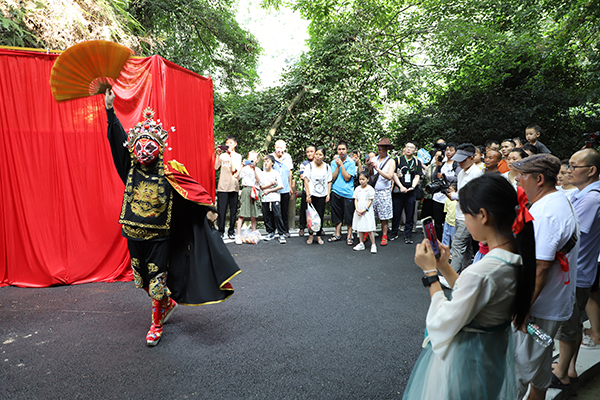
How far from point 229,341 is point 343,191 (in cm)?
418

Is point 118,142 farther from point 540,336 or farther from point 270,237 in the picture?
point 270,237

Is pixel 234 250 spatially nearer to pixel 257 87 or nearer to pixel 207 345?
pixel 207 345

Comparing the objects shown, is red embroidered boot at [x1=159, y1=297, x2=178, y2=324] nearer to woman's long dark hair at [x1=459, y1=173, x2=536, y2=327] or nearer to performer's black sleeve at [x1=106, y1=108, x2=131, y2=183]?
performer's black sleeve at [x1=106, y1=108, x2=131, y2=183]

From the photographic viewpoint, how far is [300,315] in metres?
3.65

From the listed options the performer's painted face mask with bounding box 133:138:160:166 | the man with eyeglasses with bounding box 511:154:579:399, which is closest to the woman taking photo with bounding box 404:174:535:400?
the man with eyeglasses with bounding box 511:154:579:399

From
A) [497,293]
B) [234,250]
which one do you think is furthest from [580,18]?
[497,293]

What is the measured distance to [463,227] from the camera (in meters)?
4.22

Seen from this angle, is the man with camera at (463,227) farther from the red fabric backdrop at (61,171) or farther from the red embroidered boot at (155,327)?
the red fabric backdrop at (61,171)

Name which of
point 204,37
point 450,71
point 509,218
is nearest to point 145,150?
point 509,218

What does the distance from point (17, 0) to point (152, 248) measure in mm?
4504

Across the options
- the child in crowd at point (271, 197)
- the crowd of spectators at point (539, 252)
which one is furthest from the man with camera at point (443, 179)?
the child in crowd at point (271, 197)

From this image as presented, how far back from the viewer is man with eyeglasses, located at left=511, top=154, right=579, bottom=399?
1875 mm

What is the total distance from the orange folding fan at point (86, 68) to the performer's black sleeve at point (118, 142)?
250mm

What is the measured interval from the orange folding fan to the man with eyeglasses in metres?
3.02
